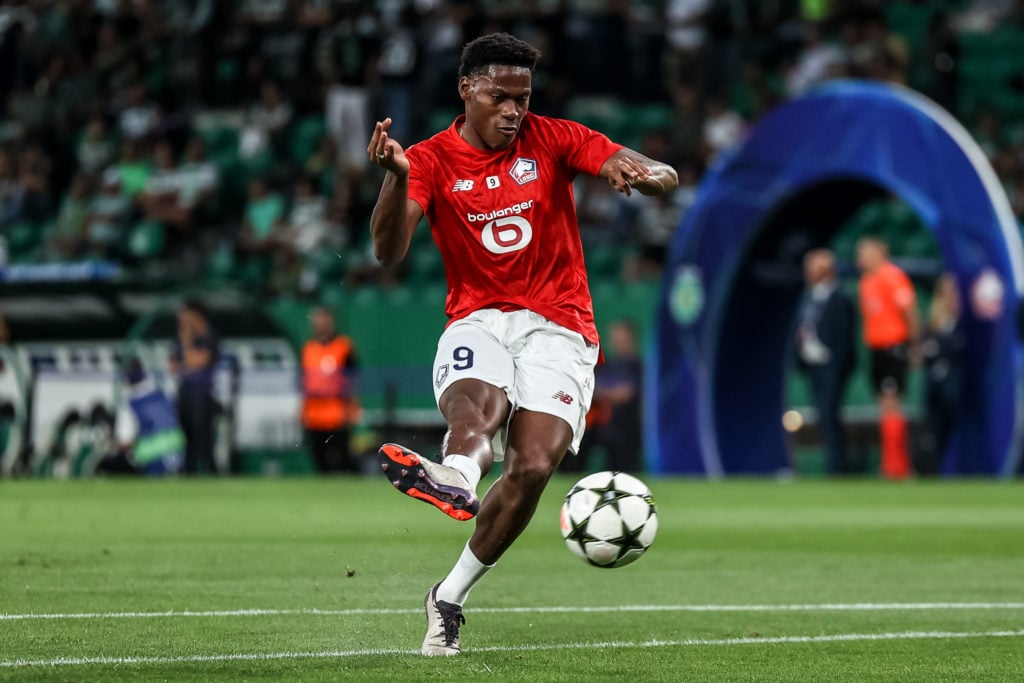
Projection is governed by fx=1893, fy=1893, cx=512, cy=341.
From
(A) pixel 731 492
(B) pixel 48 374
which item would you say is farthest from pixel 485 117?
(B) pixel 48 374

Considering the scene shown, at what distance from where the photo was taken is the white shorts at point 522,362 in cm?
679

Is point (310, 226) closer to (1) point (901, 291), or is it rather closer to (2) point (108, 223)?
(2) point (108, 223)

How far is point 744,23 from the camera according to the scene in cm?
2412

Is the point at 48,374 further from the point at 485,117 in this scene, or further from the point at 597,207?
the point at 485,117

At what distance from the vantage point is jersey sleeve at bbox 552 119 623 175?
6973mm

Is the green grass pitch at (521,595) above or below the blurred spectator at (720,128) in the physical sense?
below

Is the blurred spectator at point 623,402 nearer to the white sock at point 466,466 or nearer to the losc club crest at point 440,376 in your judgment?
the losc club crest at point 440,376

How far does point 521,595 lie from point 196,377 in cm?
1300

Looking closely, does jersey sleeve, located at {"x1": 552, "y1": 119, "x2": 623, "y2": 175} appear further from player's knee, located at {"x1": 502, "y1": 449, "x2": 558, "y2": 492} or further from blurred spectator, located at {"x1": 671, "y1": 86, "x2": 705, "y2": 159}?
blurred spectator, located at {"x1": 671, "y1": 86, "x2": 705, "y2": 159}

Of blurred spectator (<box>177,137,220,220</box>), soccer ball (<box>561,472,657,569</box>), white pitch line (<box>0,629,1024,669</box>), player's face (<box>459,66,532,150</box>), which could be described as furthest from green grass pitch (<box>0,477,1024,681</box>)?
blurred spectator (<box>177,137,220,220</box>)

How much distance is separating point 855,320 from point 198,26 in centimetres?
1314

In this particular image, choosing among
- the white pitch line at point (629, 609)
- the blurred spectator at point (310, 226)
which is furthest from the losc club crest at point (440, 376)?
the blurred spectator at point (310, 226)

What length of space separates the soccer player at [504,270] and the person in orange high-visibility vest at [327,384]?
47.8ft

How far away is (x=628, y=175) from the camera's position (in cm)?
670
